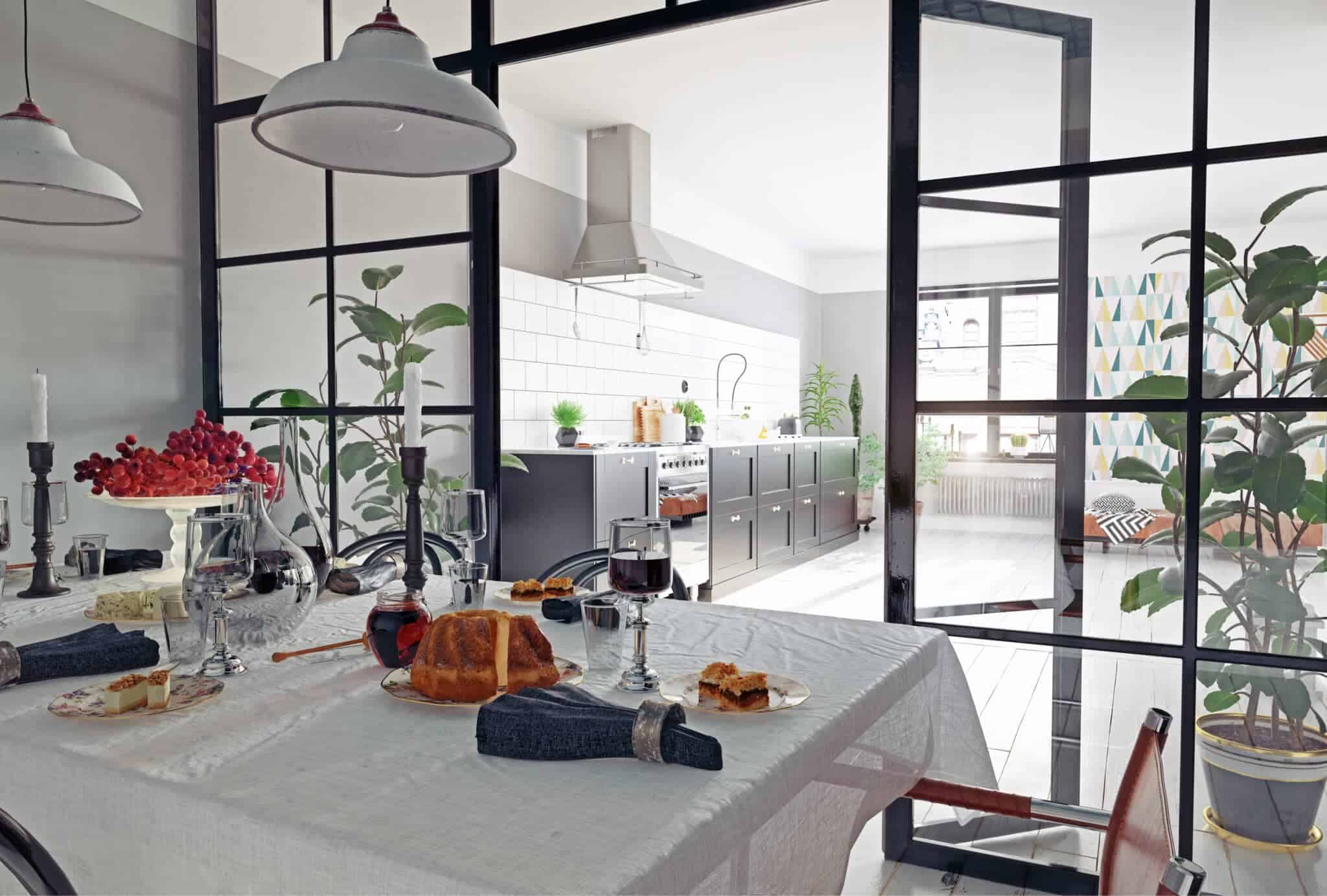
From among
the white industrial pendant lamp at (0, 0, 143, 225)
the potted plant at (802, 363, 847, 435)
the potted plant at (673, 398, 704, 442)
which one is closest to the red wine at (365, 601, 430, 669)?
the white industrial pendant lamp at (0, 0, 143, 225)

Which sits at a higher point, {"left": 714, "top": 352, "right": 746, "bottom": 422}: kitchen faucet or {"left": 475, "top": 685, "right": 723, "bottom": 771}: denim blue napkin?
{"left": 714, "top": 352, "right": 746, "bottom": 422}: kitchen faucet

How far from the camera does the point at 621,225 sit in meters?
5.16

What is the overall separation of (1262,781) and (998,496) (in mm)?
735

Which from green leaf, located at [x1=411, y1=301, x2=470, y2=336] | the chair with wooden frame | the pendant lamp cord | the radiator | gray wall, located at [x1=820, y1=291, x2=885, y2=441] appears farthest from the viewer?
gray wall, located at [x1=820, y1=291, x2=885, y2=441]

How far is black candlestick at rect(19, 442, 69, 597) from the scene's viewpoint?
5.49 ft

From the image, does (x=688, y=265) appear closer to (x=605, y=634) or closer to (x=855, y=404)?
(x=855, y=404)

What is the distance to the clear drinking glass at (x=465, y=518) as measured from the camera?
135 centimetres

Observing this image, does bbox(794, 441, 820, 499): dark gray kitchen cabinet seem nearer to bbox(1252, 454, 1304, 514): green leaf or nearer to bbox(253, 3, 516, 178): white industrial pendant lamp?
bbox(1252, 454, 1304, 514): green leaf

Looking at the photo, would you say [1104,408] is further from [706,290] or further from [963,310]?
[706,290]

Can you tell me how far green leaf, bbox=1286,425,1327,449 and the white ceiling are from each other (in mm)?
404

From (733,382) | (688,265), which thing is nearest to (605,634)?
(688,265)

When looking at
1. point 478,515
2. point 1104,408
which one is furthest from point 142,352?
point 1104,408

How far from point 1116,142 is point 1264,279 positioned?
398 millimetres

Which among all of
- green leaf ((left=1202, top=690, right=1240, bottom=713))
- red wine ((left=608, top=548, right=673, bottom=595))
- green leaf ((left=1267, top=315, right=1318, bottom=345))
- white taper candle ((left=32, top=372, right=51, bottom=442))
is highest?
green leaf ((left=1267, top=315, right=1318, bottom=345))
